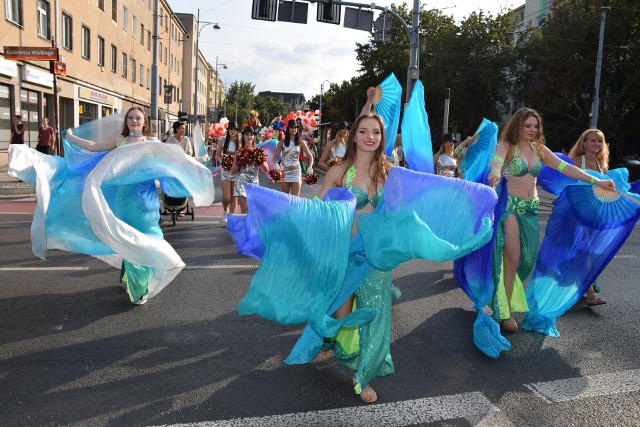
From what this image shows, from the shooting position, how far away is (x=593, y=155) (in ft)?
19.2

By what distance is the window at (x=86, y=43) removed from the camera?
1053 inches

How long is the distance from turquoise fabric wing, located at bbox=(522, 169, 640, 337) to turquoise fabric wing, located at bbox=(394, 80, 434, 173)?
1912 mm

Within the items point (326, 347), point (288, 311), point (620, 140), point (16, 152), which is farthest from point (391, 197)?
point (620, 140)

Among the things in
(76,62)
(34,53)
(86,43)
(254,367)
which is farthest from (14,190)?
(86,43)

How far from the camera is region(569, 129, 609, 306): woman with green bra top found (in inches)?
229

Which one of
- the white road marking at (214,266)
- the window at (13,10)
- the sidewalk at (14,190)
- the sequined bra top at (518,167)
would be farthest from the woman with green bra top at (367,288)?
the window at (13,10)

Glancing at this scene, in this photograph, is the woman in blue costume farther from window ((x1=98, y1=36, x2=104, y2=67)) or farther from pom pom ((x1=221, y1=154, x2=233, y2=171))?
window ((x1=98, y1=36, x2=104, y2=67))

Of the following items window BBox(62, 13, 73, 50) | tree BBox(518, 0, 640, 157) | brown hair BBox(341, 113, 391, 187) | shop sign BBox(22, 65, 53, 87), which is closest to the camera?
brown hair BBox(341, 113, 391, 187)

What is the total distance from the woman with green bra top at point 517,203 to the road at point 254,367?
36 cm

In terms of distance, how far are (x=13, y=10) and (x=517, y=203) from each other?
19848mm

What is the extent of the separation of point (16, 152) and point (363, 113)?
3.12m

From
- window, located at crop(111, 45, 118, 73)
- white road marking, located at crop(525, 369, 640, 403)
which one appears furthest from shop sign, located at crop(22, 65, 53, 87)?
white road marking, located at crop(525, 369, 640, 403)

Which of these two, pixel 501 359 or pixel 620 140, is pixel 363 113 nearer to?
pixel 501 359

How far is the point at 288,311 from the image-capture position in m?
3.05
